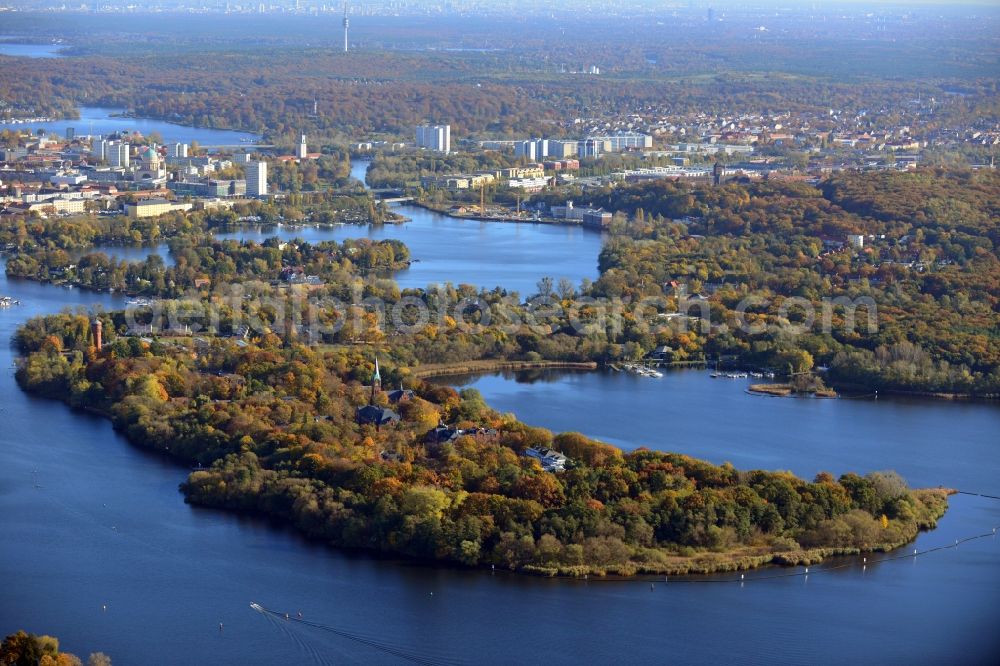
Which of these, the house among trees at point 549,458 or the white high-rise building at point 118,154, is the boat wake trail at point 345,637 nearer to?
the house among trees at point 549,458

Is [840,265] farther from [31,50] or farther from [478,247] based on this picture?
[31,50]

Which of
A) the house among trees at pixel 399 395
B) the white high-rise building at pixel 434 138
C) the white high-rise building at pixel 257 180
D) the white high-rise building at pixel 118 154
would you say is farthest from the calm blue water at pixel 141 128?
the house among trees at pixel 399 395

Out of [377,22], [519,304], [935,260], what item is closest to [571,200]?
[935,260]

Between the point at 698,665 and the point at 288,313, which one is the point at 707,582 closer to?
the point at 698,665

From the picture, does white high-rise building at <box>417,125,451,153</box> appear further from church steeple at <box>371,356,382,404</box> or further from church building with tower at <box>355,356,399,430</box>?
church building with tower at <box>355,356,399,430</box>

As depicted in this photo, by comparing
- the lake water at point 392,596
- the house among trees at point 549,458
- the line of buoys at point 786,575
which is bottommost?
the lake water at point 392,596

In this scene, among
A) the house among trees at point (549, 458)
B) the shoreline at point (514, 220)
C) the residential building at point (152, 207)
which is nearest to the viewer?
the house among trees at point (549, 458)

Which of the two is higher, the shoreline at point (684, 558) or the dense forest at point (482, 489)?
the dense forest at point (482, 489)

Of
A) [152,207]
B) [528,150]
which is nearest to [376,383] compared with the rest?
[152,207]
